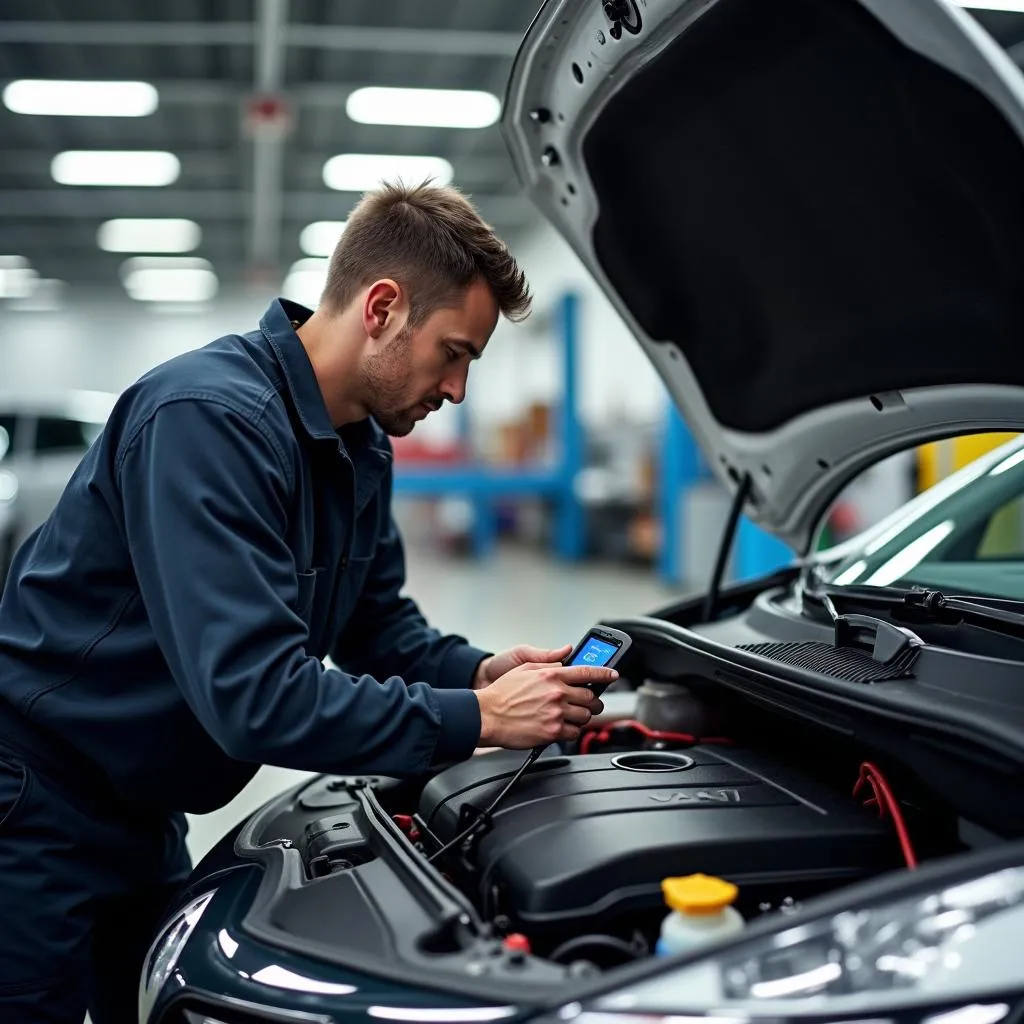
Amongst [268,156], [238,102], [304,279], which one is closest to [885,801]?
[238,102]

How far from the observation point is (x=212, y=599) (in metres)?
1.07

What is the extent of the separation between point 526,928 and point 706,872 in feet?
0.60

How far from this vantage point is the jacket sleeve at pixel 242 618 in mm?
1068

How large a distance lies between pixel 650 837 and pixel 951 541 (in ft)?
3.23

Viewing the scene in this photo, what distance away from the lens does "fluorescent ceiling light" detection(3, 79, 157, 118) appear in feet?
26.0

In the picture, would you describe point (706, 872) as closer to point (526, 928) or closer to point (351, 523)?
point (526, 928)

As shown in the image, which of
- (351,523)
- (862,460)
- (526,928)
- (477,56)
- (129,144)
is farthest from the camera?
(129,144)

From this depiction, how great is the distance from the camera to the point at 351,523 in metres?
1.41

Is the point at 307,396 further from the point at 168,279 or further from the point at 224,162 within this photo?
the point at 168,279

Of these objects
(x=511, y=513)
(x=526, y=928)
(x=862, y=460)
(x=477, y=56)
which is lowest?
(x=526, y=928)

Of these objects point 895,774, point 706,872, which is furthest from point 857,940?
point 895,774

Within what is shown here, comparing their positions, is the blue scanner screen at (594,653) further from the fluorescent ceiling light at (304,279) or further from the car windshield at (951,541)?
the fluorescent ceiling light at (304,279)

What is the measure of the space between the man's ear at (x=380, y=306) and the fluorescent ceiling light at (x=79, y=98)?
7.67 meters

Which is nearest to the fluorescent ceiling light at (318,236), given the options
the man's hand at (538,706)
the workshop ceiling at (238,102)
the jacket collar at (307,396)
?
the workshop ceiling at (238,102)
